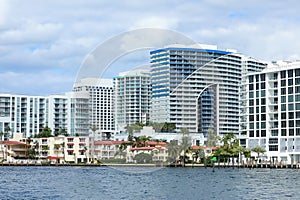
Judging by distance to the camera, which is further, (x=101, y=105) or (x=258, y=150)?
(x=258, y=150)

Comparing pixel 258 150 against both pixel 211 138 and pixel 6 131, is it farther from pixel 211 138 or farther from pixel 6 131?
Answer: pixel 6 131

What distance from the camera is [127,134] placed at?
3309 cm

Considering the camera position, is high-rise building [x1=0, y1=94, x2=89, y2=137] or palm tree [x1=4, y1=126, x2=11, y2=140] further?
high-rise building [x1=0, y1=94, x2=89, y2=137]

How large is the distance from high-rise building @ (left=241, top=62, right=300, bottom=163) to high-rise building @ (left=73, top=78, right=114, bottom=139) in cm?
7117

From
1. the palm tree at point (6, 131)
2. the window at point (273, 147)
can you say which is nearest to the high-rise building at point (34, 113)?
the palm tree at point (6, 131)

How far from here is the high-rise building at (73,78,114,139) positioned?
1188 inches

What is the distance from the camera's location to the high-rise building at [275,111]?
333 ft

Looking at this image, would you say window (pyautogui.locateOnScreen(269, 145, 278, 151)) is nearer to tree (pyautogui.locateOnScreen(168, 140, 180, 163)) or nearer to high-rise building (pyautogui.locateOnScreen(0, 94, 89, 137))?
high-rise building (pyautogui.locateOnScreen(0, 94, 89, 137))

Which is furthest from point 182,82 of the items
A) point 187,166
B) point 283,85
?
point 283,85

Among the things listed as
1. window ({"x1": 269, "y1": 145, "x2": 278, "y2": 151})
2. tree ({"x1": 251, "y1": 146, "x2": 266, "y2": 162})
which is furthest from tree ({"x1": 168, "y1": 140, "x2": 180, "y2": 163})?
window ({"x1": 269, "y1": 145, "x2": 278, "y2": 151})

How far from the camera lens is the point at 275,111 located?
10512 cm

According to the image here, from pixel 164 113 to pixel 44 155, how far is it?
9293cm

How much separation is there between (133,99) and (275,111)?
7908cm

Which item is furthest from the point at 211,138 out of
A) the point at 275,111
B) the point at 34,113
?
the point at 34,113
